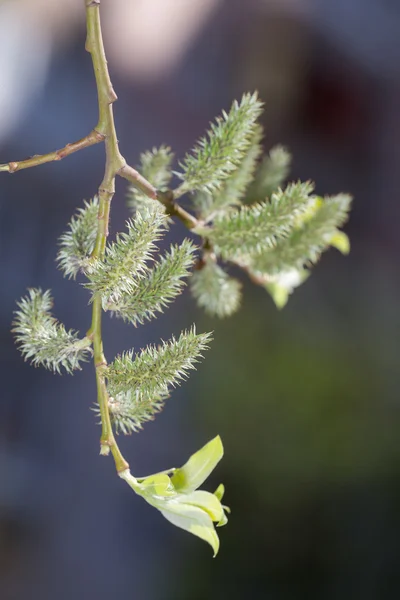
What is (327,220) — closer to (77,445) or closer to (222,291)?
(222,291)

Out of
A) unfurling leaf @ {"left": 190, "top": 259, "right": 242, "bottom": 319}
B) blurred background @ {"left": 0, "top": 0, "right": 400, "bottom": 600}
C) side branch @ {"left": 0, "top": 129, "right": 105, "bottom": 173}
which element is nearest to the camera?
side branch @ {"left": 0, "top": 129, "right": 105, "bottom": 173}

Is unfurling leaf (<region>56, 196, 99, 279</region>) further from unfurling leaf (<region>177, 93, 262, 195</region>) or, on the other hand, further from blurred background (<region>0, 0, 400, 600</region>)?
blurred background (<region>0, 0, 400, 600</region>)

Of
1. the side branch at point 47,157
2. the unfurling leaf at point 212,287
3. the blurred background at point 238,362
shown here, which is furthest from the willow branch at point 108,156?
the blurred background at point 238,362

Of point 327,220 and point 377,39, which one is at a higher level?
point 377,39

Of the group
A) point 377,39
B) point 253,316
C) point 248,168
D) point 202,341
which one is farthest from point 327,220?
point 377,39

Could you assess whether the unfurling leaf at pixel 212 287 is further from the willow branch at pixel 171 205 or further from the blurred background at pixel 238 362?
the blurred background at pixel 238 362

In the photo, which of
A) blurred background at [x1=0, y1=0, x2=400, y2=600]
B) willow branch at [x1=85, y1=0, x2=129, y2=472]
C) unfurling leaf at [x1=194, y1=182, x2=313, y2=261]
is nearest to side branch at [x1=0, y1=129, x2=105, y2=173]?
willow branch at [x1=85, y1=0, x2=129, y2=472]

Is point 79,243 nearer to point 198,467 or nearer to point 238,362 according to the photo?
point 198,467
